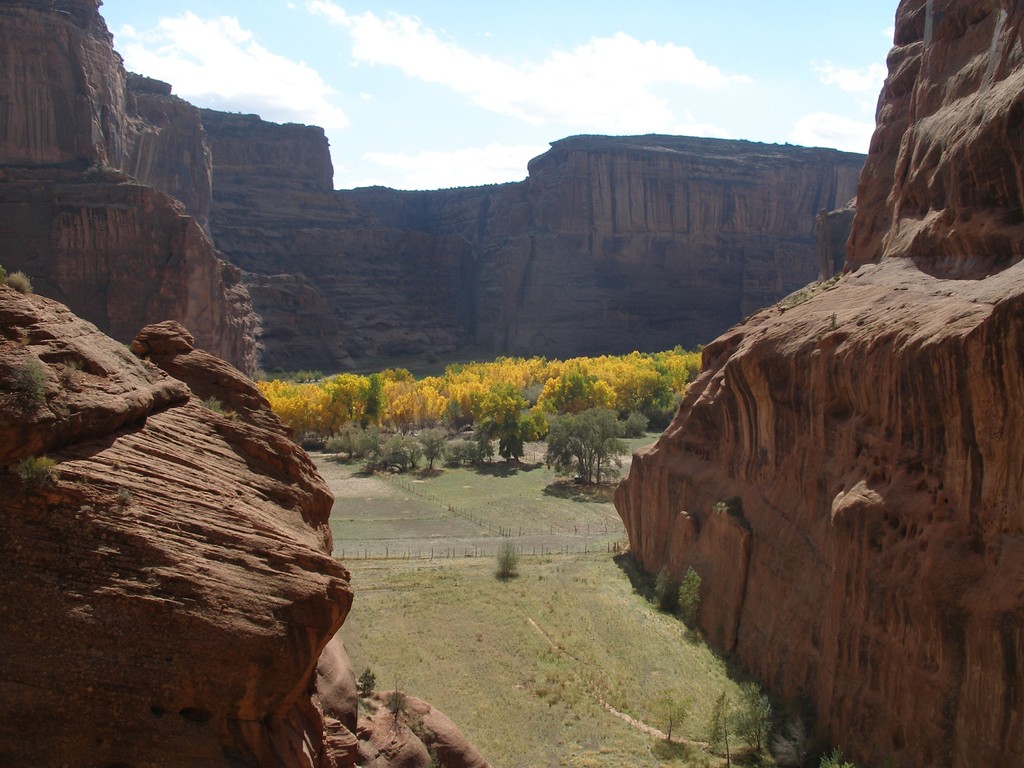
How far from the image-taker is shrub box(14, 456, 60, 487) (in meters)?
10.7

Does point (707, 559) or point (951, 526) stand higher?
point (951, 526)

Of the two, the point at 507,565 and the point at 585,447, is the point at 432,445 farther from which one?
the point at 507,565

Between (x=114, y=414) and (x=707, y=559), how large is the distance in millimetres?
20372

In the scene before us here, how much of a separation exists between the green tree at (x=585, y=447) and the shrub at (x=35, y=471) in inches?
2031

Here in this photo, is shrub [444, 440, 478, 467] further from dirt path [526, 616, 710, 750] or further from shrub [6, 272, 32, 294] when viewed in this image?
shrub [6, 272, 32, 294]

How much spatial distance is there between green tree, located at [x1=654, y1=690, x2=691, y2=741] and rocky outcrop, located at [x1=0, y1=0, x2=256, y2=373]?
68.9 meters

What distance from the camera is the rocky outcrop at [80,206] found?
81188 mm

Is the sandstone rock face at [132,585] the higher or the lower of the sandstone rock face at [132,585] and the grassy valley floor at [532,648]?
the higher

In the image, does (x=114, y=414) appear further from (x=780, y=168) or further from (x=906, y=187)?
(x=780, y=168)

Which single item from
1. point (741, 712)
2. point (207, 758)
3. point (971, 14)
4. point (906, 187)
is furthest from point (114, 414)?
point (971, 14)

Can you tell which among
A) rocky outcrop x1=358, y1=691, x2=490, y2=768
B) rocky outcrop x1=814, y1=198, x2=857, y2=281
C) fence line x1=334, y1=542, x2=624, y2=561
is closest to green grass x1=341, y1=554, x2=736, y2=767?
rocky outcrop x1=358, y1=691, x2=490, y2=768

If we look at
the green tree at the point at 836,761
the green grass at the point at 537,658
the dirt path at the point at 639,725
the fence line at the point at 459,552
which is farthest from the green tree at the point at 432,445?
the green tree at the point at 836,761

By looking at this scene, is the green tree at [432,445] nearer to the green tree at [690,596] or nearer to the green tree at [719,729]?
the green tree at [690,596]

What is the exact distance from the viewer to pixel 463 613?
30.8 meters
